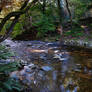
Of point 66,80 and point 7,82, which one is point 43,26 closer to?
point 66,80

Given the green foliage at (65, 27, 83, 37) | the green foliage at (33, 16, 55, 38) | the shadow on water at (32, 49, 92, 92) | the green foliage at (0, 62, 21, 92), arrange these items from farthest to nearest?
the green foliage at (33, 16, 55, 38), the green foliage at (65, 27, 83, 37), the shadow on water at (32, 49, 92, 92), the green foliage at (0, 62, 21, 92)

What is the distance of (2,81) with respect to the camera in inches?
114

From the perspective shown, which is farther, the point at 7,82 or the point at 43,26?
the point at 43,26

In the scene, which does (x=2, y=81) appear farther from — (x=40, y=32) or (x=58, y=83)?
(x=40, y=32)

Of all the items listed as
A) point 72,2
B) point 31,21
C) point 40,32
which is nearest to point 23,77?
point 40,32

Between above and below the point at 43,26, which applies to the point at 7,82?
below

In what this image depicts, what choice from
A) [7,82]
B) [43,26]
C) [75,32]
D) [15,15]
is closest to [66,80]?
[7,82]

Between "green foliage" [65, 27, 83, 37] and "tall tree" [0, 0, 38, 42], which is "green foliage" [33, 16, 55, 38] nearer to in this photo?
"green foliage" [65, 27, 83, 37]

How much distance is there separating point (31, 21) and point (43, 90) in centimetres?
1242

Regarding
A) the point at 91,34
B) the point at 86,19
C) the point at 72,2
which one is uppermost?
the point at 72,2

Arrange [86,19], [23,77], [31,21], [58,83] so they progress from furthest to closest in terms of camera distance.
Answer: [86,19], [31,21], [58,83], [23,77]

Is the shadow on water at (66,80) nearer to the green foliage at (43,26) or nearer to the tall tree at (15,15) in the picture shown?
the tall tree at (15,15)

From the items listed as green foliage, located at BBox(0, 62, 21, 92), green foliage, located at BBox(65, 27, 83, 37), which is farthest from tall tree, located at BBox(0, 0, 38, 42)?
green foliage, located at BBox(65, 27, 83, 37)

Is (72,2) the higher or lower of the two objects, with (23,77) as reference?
higher
